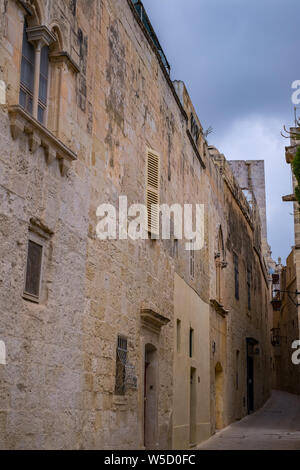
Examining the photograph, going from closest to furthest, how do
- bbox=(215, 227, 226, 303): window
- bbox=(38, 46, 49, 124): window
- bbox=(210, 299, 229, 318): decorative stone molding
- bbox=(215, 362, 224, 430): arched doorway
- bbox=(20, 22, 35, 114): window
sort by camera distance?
bbox=(20, 22, 35, 114): window → bbox=(38, 46, 49, 124): window → bbox=(210, 299, 229, 318): decorative stone molding → bbox=(215, 362, 224, 430): arched doorway → bbox=(215, 227, 226, 303): window

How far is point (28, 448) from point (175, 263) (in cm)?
771

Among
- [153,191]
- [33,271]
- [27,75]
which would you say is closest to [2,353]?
[33,271]

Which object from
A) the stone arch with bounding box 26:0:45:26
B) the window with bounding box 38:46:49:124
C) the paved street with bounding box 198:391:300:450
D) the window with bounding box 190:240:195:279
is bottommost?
the paved street with bounding box 198:391:300:450

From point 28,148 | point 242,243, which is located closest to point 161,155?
point 28,148

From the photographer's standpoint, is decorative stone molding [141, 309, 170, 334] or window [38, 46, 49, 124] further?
decorative stone molding [141, 309, 170, 334]

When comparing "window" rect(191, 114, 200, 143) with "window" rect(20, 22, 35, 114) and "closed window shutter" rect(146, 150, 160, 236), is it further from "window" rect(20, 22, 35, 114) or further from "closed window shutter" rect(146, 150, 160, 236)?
"window" rect(20, 22, 35, 114)

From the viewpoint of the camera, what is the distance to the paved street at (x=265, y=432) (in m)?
15.3

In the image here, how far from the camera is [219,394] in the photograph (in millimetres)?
19453

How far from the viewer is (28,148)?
7.32 metres

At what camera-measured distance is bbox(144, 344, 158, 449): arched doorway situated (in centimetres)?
1171

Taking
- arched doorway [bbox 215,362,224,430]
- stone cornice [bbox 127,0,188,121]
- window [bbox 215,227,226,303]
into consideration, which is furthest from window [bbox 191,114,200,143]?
arched doorway [bbox 215,362,224,430]

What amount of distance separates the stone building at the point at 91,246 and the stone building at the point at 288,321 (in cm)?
823

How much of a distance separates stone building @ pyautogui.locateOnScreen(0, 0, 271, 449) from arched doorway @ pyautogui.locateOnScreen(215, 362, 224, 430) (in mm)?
2564

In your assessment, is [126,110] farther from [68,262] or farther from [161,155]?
[68,262]
